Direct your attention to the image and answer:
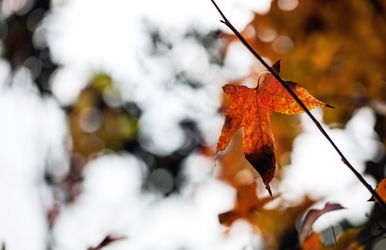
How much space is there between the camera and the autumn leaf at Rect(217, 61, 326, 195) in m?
0.67

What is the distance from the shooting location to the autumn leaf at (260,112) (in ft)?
2.21

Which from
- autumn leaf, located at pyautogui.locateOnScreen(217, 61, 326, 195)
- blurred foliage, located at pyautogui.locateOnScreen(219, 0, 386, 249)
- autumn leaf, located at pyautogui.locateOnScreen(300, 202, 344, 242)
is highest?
autumn leaf, located at pyautogui.locateOnScreen(217, 61, 326, 195)

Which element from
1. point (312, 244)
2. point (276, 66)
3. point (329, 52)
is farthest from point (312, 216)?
point (329, 52)

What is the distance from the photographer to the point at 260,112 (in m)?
0.77

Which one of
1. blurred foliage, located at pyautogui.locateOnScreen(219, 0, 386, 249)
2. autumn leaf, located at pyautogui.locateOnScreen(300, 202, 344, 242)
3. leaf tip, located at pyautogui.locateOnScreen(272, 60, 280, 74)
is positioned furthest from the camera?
blurred foliage, located at pyautogui.locateOnScreen(219, 0, 386, 249)

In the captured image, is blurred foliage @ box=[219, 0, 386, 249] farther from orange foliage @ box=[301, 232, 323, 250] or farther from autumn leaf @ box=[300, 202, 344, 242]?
autumn leaf @ box=[300, 202, 344, 242]

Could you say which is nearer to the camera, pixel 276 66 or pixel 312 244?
pixel 276 66

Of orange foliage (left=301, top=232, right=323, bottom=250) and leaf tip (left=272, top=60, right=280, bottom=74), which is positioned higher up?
leaf tip (left=272, top=60, right=280, bottom=74)

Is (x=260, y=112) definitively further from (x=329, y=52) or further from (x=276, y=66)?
(x=329, y=52)

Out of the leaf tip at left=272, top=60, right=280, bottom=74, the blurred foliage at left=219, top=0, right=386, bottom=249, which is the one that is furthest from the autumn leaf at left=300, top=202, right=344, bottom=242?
the blurred foliage at left=219, top=0, right=386, bottom=249

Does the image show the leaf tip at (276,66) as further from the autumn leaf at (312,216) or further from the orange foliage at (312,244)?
the orange foliage at (312,244)

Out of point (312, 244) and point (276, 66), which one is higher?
point (276, 66)

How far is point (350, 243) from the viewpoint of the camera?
976mm

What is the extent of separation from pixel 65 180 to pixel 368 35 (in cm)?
310
